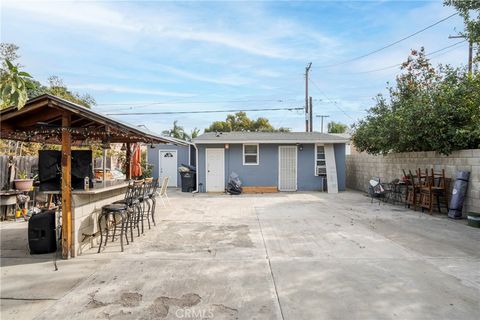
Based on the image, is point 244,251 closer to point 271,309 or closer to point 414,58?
point 271,309

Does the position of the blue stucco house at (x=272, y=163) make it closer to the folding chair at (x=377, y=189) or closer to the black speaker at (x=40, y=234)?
the folding chair at (x=377, y=189)

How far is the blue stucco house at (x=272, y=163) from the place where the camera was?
15.3 m

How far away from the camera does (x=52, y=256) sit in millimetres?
5191

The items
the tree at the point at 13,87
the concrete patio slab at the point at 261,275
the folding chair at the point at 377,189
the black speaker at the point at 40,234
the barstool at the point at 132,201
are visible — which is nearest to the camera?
the tree at the point at 13,87

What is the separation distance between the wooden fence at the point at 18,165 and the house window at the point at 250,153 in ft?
28.1

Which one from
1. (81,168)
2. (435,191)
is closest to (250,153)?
(435,191)

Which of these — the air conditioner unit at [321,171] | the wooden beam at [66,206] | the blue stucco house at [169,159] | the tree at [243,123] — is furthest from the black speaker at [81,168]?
the tree at [243,123]

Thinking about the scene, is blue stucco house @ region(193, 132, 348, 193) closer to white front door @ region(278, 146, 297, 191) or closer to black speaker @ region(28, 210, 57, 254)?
white front door @ region(278, 146, 297, 191)

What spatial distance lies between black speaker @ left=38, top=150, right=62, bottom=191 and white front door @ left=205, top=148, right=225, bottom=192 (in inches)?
392

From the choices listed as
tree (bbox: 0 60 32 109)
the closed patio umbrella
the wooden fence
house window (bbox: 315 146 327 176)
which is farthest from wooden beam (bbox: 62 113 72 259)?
house window (bbox: 315 146 327 176)

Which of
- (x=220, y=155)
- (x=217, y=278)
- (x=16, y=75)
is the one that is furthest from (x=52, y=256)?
(x=220, y=155)

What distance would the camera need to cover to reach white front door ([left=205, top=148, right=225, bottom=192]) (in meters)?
15.3

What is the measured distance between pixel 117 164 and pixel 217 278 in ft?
47.2

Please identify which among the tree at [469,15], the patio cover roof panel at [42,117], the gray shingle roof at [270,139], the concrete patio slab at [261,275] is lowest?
the concrete patio slab at [261,275]
